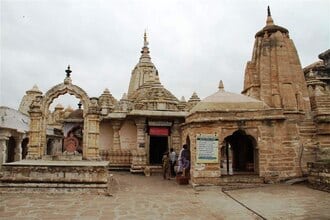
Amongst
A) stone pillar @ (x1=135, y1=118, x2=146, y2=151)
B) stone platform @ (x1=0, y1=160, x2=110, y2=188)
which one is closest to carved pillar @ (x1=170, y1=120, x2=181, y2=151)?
stone pillar @ (x1=135, y1=118, x2=146, y2=151)

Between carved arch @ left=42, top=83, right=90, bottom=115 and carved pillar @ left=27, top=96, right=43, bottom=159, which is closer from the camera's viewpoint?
carved pillar @ left=27, top=96, right=43, bottom=159

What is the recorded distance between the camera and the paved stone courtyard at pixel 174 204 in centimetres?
688

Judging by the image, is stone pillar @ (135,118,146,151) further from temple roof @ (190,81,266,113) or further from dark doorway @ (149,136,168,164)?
temple roof @ (190,81,266,113)

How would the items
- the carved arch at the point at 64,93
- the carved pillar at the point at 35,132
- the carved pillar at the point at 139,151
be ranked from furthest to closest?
the carved pillar at the point at 139,151 < the carved arch at the point at 64,93 < the carved pillar at the point at 35,132

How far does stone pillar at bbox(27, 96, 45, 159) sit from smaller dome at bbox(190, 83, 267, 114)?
6.71 metres

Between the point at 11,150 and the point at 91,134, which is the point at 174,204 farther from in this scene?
the point at 11,150

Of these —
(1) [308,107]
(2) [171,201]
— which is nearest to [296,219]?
(2) [171,201]

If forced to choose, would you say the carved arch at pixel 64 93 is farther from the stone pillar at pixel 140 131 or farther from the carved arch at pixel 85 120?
the stone pillar at pixel 140 131

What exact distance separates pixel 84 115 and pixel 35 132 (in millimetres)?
2222

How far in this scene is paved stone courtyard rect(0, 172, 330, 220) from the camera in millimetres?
6879

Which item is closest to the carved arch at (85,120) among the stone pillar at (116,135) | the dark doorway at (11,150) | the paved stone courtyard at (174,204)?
the paved stone courtyard at (174,204)

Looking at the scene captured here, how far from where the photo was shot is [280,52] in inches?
555

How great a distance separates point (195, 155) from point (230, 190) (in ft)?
5.99

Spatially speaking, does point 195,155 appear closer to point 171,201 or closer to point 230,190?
point 230,190
